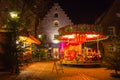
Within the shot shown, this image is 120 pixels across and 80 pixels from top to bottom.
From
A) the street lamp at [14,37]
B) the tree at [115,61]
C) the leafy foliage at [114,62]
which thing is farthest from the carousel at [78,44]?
the street lamp at [14,37]

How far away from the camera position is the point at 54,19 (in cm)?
5862

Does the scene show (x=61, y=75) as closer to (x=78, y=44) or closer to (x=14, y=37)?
(x=14, y=37)

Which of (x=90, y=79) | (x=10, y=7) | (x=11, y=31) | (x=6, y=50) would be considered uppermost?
(x=10, y=7)

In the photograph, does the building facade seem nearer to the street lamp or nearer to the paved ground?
the paved ground

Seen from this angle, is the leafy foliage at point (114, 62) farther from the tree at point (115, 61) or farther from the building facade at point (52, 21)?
the building facade at point (52, 21)

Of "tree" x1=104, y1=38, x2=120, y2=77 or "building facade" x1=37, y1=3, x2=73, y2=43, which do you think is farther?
"building facade" x1=37, y1=3, x2=73, y2=43

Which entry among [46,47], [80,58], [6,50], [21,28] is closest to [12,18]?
[21,28]

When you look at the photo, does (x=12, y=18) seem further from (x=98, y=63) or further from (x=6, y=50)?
(x=98, y=63)

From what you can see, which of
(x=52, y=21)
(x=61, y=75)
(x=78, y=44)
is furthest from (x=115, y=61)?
(x=52, y=21)

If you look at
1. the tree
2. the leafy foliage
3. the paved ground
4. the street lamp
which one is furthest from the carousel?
the street lamp

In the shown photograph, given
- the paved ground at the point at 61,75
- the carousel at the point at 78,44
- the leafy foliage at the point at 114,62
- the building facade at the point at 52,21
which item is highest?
the building facade at the point at 52,21

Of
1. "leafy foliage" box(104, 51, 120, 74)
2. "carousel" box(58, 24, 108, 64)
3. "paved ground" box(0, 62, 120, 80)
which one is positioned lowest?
"paved ground" box(0, 62, 120, 80)

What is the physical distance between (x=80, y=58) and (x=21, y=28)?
11.7 metres

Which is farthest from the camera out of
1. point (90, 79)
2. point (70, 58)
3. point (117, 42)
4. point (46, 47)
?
point (46, 47)
